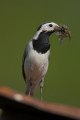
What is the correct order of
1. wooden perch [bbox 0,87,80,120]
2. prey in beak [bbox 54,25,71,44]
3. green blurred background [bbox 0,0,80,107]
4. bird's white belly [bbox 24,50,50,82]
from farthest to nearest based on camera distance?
green blurred background [bbox 0,0,80,107] < bird's white belly [bbox 24,50,50,82] < prey in beak [bbox 54,25,71,44] < wooden perch [bbox 0,87,80,120]

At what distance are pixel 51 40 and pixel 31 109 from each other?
203cm

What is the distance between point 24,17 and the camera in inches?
89.7

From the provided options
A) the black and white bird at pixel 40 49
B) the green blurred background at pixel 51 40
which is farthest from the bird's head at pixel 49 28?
the green blurred background at pixel 51 40

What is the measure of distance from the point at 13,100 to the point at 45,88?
198cm

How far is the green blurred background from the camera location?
7.43 feet

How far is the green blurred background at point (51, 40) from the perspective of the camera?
2264 mm

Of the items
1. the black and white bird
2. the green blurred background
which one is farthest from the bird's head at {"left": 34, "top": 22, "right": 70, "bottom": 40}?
the green blurred background

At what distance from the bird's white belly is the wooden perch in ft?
4.17

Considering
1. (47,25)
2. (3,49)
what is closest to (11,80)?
(3,49)

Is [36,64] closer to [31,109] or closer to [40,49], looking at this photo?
[40,49]

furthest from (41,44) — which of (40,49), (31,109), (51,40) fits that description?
(31,109)

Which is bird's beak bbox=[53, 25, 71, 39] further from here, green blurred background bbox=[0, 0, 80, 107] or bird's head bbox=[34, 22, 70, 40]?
green blurred background bbox=[0, 0, 80, 107]

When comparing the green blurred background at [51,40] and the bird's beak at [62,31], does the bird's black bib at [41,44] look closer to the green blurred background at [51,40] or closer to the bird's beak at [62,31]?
the bird's beak at [62,31]

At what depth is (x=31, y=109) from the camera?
0.27 meters
